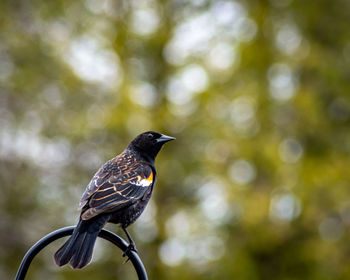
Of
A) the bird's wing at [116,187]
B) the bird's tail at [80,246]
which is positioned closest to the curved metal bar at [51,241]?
the bird's tail at [80,246]

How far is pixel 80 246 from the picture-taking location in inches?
Answer: 130

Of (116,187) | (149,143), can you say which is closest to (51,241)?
(116,187)

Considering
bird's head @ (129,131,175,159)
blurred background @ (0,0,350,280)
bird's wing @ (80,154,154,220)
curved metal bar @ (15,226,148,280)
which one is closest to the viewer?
curved metal bar @ (15,226,148,280)

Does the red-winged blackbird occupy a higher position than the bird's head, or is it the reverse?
the bird's head

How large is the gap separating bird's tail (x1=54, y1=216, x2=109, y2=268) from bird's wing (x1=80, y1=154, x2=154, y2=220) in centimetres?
8

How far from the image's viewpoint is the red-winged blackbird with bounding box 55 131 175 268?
10.8ft

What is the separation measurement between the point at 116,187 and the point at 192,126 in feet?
17.2

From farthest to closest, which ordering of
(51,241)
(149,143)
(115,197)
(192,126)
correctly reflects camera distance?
1. (192,126)
2. (149,143)
3. (115,197)
4. (51,241)

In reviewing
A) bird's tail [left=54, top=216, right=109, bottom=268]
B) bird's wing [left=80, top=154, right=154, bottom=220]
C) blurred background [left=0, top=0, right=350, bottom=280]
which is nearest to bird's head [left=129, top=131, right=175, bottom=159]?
bird's wing [left=80, top=154, right=154, bottom=220]

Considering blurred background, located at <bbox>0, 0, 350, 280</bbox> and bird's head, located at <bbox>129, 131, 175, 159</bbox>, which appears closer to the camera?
bird's head, located at <bbox>129, 131, 175, 159</bbox>

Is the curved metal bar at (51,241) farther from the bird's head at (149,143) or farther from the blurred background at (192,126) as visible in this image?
the blurred background at (192,126)

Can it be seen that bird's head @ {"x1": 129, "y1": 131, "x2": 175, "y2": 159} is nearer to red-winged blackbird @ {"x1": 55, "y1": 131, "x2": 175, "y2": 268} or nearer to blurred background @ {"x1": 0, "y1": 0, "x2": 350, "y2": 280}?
red-winged blackbird @ {"x1": 55, "y1": 131, "x2": 175, "y2": 268}

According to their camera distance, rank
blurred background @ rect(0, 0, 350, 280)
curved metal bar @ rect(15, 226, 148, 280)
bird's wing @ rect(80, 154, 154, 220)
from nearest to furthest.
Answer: curved metal bar @ rect(15, 226, 148, 280), bird's wing @ rect(80, 154, 154, 220), blurred background @ rect(0, 0, 350, 280)

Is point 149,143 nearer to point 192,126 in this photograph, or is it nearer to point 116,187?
point 116,187
